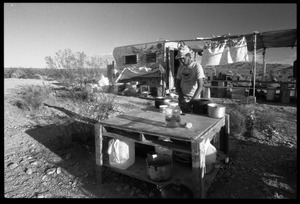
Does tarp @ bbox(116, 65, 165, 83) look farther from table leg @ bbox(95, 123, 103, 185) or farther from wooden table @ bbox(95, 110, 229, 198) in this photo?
table leg @ bbox(95, 123, 103, 185)

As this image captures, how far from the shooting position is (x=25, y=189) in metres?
2.77

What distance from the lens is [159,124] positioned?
2.64 meters

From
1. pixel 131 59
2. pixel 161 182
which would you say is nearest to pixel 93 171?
pixel 161 182

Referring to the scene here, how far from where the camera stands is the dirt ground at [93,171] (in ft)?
8.79

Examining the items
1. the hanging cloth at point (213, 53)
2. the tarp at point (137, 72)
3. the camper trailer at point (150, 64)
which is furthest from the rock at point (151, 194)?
the tarp at point (137, 72)

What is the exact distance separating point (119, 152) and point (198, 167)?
1133mm

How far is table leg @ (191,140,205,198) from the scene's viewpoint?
2.12m

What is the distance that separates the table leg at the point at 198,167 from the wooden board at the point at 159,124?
0.09m

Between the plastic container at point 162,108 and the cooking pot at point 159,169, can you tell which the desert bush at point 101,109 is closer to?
the plastic container at point 162,108

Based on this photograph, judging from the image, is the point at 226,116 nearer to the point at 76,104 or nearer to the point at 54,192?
the point at 54,192

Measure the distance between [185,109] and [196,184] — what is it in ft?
5.74

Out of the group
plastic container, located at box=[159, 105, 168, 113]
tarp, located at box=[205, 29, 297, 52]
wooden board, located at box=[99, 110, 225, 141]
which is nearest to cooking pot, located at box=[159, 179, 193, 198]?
wooden board, located at box=[99, 110, 225, 141]

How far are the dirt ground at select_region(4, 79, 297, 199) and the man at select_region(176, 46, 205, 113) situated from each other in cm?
134

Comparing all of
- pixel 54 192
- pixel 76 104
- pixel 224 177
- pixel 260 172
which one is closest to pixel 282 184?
pixel 260 172
